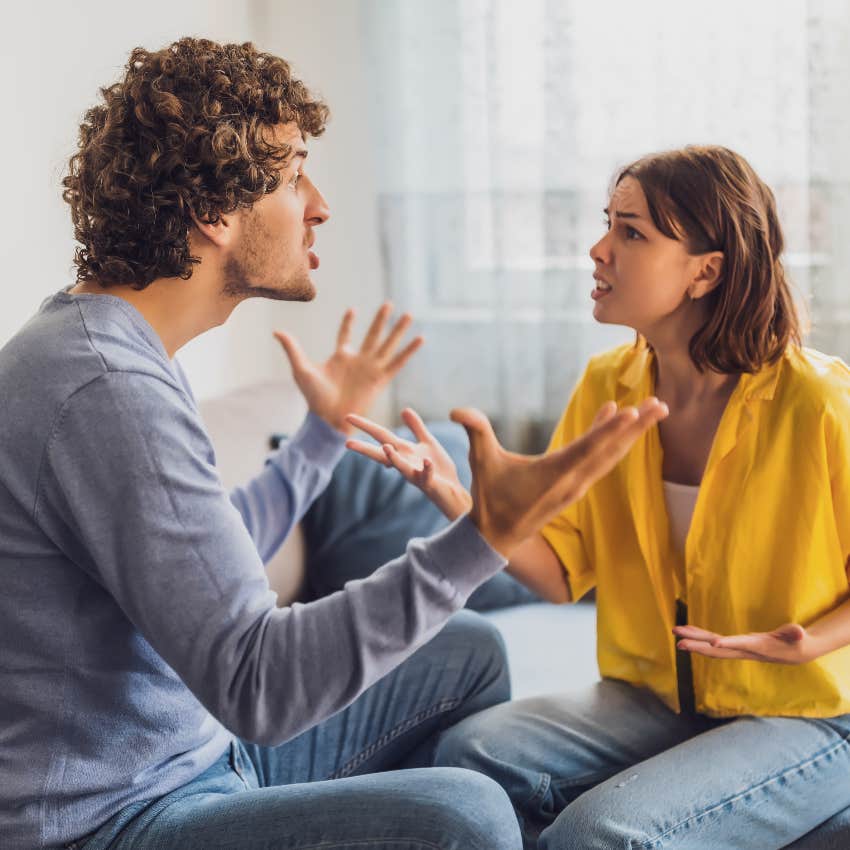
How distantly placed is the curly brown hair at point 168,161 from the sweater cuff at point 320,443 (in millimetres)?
424

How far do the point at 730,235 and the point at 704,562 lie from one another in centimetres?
43

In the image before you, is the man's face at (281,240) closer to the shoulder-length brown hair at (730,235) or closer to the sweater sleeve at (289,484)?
the sweater sleeve at (289,484)

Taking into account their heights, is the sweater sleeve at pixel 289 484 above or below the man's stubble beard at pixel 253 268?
below

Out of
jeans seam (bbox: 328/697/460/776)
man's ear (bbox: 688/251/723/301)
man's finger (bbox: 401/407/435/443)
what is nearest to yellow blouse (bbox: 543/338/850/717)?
man's ear (bbox: 688/251/723/301)

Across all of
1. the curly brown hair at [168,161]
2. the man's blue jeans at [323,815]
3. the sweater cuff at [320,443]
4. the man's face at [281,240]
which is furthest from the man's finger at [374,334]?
the man's blue jeans at [323,815]

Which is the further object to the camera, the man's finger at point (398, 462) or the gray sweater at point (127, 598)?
the man's finger at point (398, 462)

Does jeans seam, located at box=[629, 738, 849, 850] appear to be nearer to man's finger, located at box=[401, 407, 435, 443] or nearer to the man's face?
man's finger, located at box=[401, 407, 435, 443]

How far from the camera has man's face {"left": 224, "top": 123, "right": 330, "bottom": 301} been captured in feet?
4.45

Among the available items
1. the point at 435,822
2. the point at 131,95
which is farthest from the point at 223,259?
the point at 435,822

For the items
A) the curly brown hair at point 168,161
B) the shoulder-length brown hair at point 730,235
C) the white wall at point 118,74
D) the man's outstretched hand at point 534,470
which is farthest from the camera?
the white wall at point 118,74

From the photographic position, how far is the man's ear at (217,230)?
132cm

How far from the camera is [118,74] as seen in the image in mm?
2348

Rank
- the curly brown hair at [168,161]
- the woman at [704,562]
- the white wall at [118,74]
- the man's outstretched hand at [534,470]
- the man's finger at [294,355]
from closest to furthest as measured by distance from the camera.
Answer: the man's outstretched hand at [534,470], the curly brown hair at [168,161], the woman at [704,562], the man's finger at [294,355], the white wall at [118,74]

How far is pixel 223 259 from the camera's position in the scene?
1.35 metres
